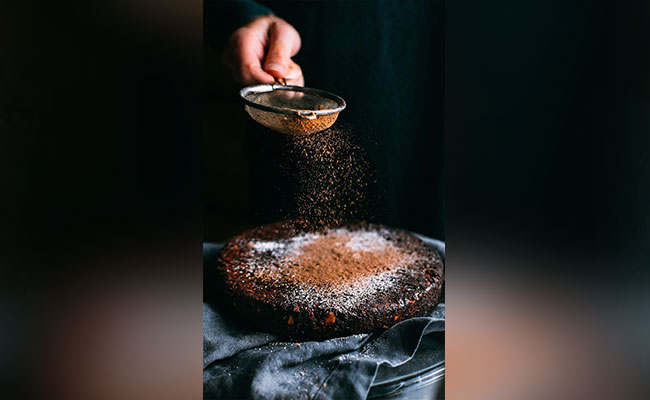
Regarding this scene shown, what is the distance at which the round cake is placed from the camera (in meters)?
0.99

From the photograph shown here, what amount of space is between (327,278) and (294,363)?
0.16m

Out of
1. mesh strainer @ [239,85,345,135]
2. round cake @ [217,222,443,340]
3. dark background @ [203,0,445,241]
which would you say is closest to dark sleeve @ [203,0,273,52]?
dark background @ [203,0,445,241]

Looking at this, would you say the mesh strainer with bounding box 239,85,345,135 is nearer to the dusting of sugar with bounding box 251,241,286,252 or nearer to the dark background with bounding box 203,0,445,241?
the dark background with bounding box 203,0,445,241

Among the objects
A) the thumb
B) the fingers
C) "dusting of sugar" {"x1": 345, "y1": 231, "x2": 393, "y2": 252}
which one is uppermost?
the thumb

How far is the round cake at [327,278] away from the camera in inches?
39.1

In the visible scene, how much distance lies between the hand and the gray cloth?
45 cm

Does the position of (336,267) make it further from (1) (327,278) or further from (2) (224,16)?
(2) (224,16)

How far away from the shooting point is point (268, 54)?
1.05 metres

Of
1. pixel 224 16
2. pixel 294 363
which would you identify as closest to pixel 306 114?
pixel 224 16

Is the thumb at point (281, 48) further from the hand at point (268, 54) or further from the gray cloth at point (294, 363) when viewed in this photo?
the gray cloth at point (294, 363)
